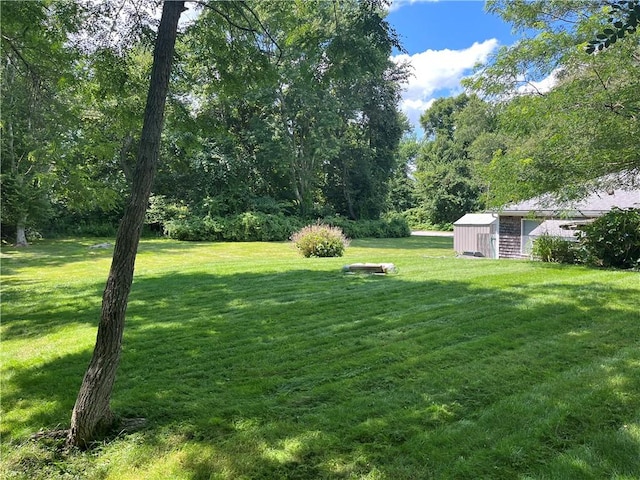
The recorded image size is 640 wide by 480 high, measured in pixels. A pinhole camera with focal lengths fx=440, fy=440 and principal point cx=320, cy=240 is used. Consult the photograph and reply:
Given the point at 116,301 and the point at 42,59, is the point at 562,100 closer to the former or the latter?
the point at 116,301

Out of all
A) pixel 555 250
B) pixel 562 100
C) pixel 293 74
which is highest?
pixel 293 74

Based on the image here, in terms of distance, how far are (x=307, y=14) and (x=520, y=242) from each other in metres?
14.2

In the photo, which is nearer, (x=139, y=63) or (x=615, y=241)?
(x=139, y=63)

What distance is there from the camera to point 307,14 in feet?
16.9

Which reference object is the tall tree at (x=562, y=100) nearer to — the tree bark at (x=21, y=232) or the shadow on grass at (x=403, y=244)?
the shadow on grass at (x=403, y=244)

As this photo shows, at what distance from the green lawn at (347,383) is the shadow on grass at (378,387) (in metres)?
0.01

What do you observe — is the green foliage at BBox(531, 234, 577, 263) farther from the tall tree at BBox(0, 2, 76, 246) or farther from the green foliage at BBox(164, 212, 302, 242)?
the green foliage at BBox(164, 212, 302, 242)

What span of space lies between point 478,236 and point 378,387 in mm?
15904

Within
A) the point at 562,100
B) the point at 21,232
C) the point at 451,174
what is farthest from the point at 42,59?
the point at 451,174

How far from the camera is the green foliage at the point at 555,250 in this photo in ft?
33.3

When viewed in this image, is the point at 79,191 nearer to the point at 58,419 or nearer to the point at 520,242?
the point at 58,419

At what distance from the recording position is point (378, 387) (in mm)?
3357

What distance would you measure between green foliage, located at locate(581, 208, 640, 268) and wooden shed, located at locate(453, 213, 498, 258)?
26.3 ft

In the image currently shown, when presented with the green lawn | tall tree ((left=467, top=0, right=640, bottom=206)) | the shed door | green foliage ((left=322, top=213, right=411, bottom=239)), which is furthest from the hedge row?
tall tree ((left=467, top=0, right=640, bottom=206))
